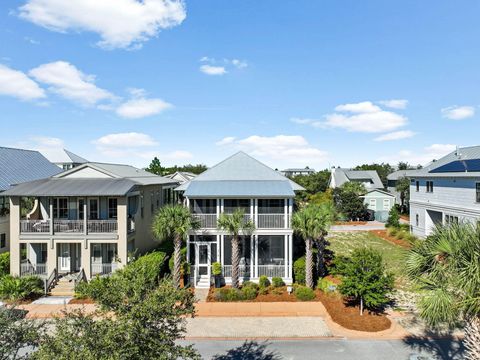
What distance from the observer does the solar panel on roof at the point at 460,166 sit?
1089 inches

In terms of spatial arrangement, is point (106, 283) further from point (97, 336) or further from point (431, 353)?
point (431, 353)

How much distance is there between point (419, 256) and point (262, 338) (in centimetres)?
891

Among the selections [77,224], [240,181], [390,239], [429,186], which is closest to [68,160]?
[77,224]

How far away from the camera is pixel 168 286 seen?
926 cm

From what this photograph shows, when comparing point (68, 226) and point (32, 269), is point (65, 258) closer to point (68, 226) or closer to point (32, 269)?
point (32, 269)

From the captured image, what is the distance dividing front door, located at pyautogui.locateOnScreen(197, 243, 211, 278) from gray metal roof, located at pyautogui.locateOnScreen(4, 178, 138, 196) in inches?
265

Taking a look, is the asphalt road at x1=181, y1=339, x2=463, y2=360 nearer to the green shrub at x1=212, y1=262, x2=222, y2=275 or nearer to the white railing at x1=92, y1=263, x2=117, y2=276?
the green shrub at x1=212, y1=262, x2=222, y2=275

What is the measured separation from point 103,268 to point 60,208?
19.5 feet

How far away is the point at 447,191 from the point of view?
98.7 ft

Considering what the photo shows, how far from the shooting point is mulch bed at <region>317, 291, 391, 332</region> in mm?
16141

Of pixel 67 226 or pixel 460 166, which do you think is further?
pixel 460 166

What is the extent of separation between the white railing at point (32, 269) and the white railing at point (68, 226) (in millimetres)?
2844

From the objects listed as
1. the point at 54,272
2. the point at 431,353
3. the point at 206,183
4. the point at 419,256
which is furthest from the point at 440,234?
the point at 54,272

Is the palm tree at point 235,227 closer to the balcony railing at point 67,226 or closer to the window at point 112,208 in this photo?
the balcony railing at point 67,226
